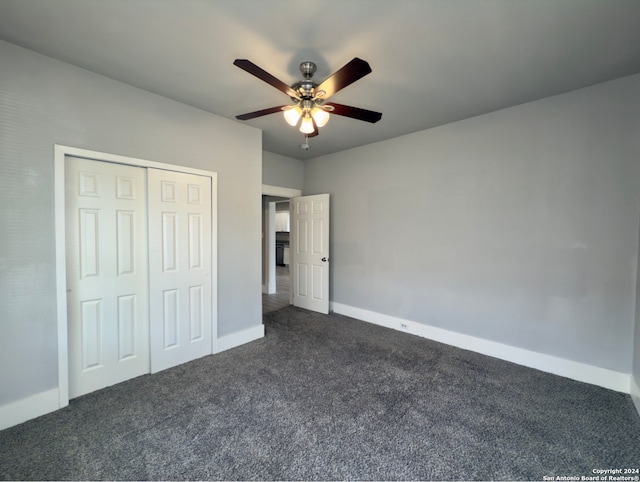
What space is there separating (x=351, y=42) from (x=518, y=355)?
3.36 metres

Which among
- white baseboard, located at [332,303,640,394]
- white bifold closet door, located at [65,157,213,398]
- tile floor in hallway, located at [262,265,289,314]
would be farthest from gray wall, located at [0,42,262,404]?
white baseboard, located at [332,303,640,394]

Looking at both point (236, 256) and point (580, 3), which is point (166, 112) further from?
point (580, 3)

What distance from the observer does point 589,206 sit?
2.51m

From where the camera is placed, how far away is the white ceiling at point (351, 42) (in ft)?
5.34

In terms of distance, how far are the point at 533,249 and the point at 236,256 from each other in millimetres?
3252

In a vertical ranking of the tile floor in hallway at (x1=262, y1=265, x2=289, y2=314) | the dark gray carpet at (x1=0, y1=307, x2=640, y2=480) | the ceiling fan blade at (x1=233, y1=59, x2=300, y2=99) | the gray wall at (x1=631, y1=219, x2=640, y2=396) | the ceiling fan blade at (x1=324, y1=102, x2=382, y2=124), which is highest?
the ceiling fan blade at (x1=233, y1=59, x2=300, y2=99)

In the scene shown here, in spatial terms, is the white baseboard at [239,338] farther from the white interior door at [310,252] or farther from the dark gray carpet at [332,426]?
the white interior door at [310,252]

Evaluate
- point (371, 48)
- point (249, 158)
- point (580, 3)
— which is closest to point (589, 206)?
point (580, 3)

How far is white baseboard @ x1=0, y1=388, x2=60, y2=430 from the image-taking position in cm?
194

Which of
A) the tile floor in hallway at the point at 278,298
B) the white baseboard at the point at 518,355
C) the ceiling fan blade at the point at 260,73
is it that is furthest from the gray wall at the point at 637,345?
the tile floor in hallway at the point at 278,298

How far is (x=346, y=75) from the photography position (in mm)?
1642

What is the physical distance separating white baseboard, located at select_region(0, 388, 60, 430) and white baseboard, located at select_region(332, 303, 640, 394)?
11.5 ft

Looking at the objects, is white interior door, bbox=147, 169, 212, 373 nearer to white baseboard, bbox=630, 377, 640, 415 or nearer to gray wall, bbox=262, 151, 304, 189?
gray wall, bbox=262, 151, 304, 189

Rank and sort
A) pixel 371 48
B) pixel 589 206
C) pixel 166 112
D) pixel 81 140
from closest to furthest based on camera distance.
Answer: pixel 371 48, pixel 81 140, pixel 589 206, pixel 166 112
